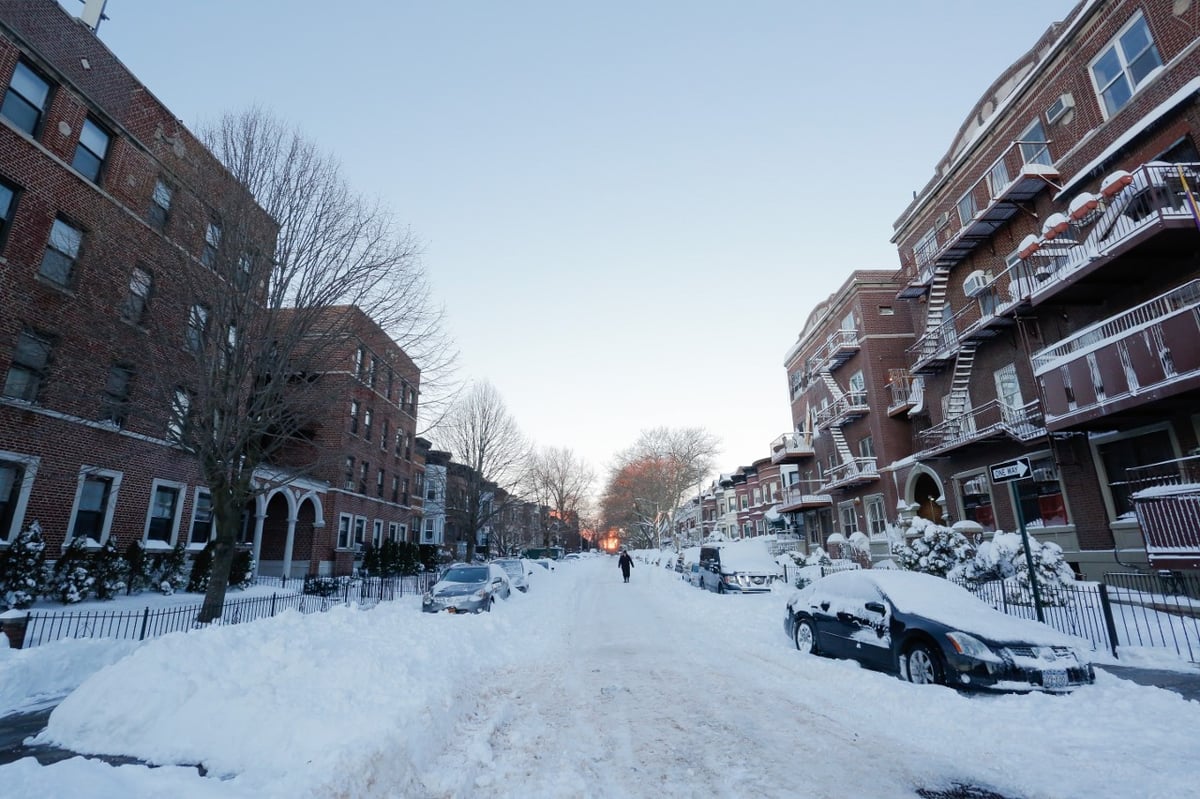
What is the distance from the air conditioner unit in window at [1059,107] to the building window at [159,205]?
92.0 feet

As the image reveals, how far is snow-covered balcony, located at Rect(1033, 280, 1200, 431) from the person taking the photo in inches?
436

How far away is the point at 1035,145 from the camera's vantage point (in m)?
18.1

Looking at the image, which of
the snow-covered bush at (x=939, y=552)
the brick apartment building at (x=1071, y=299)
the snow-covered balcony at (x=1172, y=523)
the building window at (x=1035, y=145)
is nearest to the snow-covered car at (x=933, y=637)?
the brick apartment building at (x=1071, y=299)

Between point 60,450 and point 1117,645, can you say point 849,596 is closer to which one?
point 1117,645

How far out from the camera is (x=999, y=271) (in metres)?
19.5

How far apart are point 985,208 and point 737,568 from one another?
608 inches

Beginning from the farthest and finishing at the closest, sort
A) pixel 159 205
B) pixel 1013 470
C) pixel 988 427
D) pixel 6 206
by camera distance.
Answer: pixel 988 427
pixel 159 205
pixel 6 206
pixel 1013 470

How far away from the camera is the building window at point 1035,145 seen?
17.7m

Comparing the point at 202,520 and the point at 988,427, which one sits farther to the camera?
the point at 202,520

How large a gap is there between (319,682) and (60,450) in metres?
14.4

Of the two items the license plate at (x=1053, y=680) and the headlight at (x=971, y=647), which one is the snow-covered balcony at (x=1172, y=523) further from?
the headlight at (x=971, y=647)

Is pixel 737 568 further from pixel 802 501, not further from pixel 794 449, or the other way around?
pixel 794 449

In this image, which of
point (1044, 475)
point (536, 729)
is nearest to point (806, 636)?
point (536, 729)

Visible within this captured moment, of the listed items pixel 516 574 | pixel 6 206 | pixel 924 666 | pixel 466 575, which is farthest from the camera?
pixel 516 574
